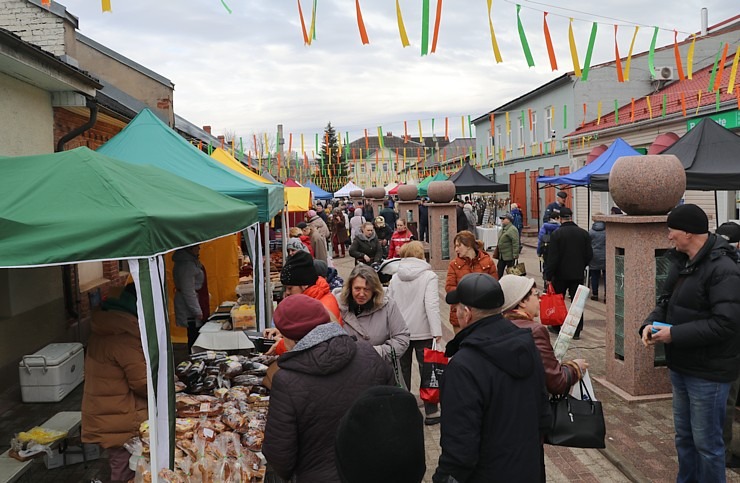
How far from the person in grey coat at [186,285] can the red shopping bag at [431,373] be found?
3729 mm

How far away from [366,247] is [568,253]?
3.83 metres

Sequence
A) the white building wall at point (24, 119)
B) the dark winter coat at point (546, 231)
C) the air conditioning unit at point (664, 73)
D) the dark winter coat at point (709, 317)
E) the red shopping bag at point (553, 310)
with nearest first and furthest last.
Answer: the dark winter coat at point (709, 317) → the red shopping bag at point (553, 310) → the white building wall at point (24, 119) → the dark winter coat at point (546, 231) → the air conditioning unit at point (664, 73)

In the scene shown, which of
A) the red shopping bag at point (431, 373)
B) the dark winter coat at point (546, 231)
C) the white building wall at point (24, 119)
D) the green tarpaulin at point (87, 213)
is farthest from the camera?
the dark winter coat at point (546, 231)

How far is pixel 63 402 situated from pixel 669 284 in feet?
22.0

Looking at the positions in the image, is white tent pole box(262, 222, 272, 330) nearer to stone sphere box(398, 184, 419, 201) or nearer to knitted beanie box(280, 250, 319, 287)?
knitted beanie box(280, 250, 319, 287)

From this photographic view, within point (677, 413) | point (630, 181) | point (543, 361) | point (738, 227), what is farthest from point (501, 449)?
point (738, 227)

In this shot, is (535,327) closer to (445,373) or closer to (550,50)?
(445,373)

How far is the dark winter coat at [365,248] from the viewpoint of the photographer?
1154 centimetres

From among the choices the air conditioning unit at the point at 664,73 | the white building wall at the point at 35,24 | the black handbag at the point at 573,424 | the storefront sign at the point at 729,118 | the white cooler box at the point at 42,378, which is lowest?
the white cooler box at the point at 42,378

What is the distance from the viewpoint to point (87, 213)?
381 cm

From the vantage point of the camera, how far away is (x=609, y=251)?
22.8 feet

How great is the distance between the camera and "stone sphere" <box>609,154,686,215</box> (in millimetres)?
6211

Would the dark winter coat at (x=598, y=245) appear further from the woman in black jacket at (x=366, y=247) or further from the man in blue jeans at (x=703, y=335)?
the man in blue jeans at (x=703, y=335)

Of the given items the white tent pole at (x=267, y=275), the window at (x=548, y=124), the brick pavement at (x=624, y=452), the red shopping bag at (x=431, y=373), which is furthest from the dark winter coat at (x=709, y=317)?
the window at (x=548, y=124)
